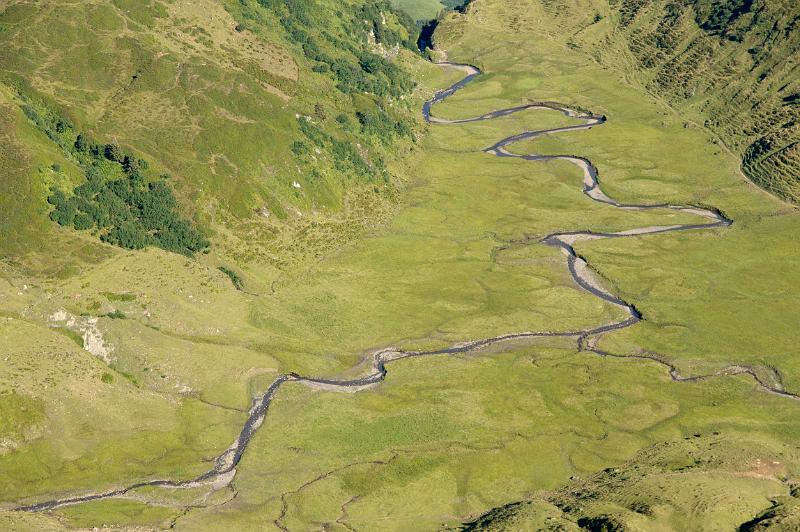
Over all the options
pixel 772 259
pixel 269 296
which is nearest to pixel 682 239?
pixel 772 259

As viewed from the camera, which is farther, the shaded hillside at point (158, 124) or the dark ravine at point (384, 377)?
the shaded hillside at point (158, 124)

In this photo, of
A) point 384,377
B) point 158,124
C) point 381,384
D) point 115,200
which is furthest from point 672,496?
point 158,124

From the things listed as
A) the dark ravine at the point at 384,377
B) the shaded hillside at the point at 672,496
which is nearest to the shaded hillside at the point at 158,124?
the dark ravine at the point at 384,377

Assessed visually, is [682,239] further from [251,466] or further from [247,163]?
[251,466]

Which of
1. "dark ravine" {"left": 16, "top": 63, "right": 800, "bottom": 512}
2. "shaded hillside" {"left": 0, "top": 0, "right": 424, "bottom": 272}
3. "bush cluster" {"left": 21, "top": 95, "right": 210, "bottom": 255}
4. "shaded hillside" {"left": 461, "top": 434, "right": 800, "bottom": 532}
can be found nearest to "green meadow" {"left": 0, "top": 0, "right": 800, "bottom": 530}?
"shaded hillside" {"left": 461, "top": 434, "right": 800, "bottom": 532}

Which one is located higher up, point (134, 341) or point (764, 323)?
point (764, 323)

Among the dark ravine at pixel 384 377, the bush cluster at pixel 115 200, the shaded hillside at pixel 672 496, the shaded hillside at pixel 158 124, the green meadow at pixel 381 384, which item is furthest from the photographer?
the shaded hillside at pixel 158 124

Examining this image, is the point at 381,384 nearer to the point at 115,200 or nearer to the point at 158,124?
the point at 115,200

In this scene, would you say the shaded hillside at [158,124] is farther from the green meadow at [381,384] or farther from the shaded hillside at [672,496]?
the shaded hillside at [672,496]

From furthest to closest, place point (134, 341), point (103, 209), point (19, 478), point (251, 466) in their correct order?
point (103, 209) → point (134, 341) → point (251, 466) → point (19, 478)
